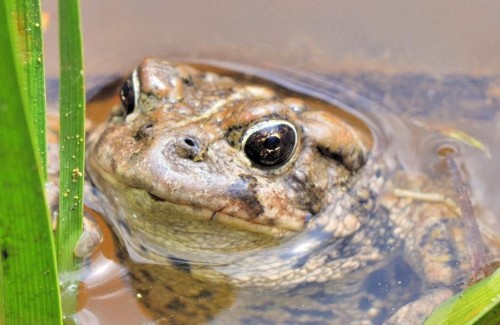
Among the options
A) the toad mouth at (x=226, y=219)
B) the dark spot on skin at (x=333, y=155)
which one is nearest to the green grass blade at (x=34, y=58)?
the toad mouth at (x=226, y=219)

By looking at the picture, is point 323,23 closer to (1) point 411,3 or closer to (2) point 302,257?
(1) point 411,3

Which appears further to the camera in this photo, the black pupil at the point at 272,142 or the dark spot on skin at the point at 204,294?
the dark spot on skin at the point at 204,294

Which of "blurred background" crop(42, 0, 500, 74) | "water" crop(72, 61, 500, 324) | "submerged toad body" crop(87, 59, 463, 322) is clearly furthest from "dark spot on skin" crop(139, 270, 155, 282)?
"blurred background" crop(42, 0, 500, 74)

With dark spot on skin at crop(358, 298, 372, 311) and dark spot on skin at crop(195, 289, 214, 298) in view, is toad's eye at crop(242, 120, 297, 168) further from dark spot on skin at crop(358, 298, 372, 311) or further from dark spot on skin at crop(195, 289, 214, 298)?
dark spot on skin at crop(358, 298, 372, 311)

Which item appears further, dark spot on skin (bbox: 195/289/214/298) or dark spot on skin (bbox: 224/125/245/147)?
dark spot on skin (bbox: 195/289/214/298)

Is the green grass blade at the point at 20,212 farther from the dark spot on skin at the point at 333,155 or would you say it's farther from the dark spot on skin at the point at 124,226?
the dark spot on skin at the point at 333,155

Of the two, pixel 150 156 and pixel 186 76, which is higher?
pixel 186 76

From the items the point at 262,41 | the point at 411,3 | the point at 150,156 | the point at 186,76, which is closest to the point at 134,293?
the point at 150,156
